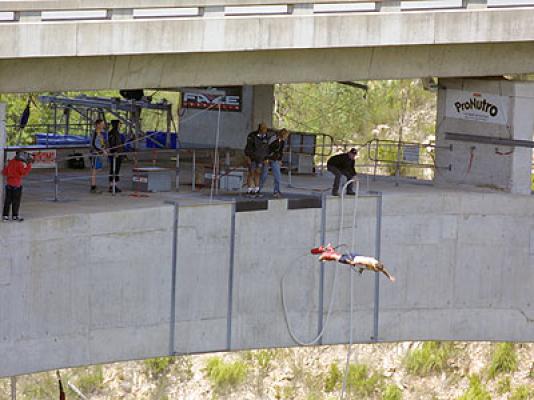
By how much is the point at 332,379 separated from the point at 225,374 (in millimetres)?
4032

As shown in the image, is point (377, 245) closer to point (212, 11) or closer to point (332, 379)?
point (212, 11)

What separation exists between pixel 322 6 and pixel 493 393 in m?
29.3

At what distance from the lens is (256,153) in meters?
33.9

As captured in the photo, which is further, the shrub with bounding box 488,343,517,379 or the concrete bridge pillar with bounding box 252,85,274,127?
the shrub with bounding box 488,343,517,379

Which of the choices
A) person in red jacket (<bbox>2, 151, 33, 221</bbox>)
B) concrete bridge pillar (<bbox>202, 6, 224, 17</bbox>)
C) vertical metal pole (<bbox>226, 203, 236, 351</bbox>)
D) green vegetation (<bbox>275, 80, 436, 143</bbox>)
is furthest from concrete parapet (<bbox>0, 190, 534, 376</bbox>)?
green vegetation (<bbox>275, 80, 436, 143</bbox>)

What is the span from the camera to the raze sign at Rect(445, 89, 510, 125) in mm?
36562

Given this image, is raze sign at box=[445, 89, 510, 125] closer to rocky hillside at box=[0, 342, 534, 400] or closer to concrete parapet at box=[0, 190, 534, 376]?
concrete parapet at box=[0, 190, 534, 376]

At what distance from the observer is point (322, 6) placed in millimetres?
31094

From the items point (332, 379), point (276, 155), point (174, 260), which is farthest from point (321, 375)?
point (174, 260)

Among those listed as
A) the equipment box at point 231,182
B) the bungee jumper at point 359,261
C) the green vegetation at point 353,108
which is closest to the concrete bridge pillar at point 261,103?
the equipment box at point 231,182

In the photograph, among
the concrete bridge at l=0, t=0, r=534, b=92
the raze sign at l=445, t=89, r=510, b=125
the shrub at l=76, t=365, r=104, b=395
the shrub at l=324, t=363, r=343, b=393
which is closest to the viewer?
the concrete bridge at l=0, t=0, r=534, b=92

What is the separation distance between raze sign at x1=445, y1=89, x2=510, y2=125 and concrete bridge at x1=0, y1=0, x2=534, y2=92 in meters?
1.55

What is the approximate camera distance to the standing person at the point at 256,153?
111 ft

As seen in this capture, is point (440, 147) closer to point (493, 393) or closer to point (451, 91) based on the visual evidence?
point (451, 91)
